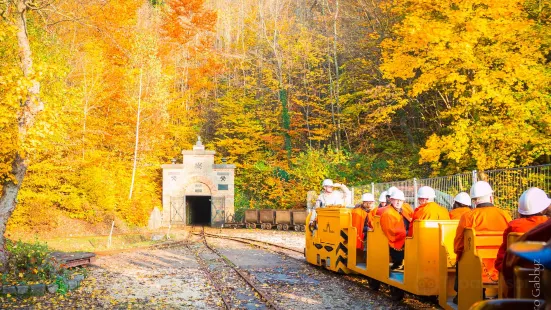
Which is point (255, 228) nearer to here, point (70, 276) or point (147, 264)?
point (147, 264)

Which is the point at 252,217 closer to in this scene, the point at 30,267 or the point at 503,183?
the point at 503,183

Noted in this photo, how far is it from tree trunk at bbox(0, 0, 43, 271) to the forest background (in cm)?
23

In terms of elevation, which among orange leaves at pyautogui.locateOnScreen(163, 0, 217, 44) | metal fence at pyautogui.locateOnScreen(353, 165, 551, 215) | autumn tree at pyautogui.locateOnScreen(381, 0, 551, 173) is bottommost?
metal fence at pyautogui.locateOnScreen(353, 165, 551, 215)

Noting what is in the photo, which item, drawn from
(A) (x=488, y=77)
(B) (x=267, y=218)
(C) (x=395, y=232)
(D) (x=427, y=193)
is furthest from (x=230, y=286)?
(B) (x=267, y=218)

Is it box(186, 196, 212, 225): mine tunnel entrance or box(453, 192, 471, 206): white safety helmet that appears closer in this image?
box(453, 192, 471, 206): white safety helmet

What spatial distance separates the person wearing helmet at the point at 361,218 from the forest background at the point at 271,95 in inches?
258

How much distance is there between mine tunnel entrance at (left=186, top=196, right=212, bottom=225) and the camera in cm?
4275

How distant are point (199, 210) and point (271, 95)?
449 inches

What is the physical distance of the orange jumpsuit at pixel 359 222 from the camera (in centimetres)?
1169

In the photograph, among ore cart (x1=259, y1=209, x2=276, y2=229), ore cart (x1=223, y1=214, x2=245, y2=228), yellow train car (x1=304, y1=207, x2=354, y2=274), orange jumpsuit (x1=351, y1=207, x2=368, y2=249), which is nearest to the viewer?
orange jumpsuit (x1=351, y1=207, x2=368, y2=249)

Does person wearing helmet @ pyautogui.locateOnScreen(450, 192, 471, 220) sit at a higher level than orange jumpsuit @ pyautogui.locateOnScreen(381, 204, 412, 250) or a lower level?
higher

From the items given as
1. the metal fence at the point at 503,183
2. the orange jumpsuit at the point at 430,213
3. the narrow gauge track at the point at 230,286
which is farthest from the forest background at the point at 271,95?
the orange jumpsuit at the point at 430,213

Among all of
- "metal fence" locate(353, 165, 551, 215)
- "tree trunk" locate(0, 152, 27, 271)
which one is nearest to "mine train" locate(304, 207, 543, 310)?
"metal fence" locate(353, 165, 551, 215)

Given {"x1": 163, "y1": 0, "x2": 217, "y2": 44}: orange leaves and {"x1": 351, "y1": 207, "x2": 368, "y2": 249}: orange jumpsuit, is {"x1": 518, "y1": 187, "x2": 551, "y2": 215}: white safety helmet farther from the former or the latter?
{"x1": 163, "y1": 0, "x2": 217, "y2": 44}: orange leaves
